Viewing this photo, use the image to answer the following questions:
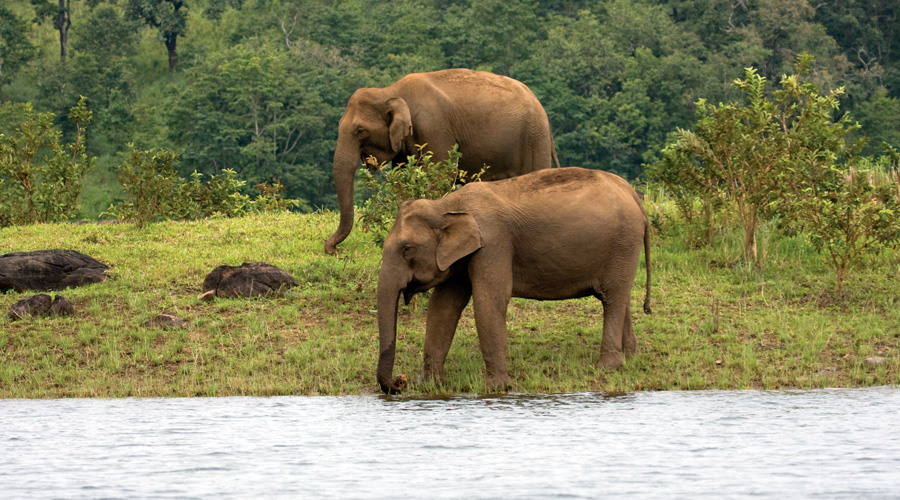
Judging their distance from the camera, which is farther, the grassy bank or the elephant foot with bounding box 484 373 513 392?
the grassy bank

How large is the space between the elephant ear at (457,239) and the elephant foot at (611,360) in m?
1.90

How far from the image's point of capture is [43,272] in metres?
15.3

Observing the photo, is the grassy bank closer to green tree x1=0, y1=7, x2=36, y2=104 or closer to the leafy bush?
the leafy bush

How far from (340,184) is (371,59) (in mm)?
43818

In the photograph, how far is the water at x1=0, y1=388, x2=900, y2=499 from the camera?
7.96 metres

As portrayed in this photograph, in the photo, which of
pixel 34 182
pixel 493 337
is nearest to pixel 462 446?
pixel 493 337

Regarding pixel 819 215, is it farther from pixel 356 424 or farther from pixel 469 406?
pixel 356 424

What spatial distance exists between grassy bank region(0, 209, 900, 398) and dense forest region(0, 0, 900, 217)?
31603 mm

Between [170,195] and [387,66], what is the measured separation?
3682 centimetres

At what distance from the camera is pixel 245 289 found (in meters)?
14.6

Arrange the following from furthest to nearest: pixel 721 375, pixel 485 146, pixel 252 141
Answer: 1. pixel 252 141
2. pixel 485 146
3. pixel 721 375

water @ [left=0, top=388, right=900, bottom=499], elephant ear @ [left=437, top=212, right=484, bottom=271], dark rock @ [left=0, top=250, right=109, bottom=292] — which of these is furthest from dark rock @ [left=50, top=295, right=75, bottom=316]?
elephant ear @ [left=437, top=212, right=484, bottom=271]

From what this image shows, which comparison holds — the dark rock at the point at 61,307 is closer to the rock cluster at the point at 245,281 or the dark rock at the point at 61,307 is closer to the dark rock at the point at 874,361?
the rock cluster at the point at 245,281

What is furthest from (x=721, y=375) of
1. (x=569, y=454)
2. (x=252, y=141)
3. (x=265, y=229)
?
(x=252, y=141)
